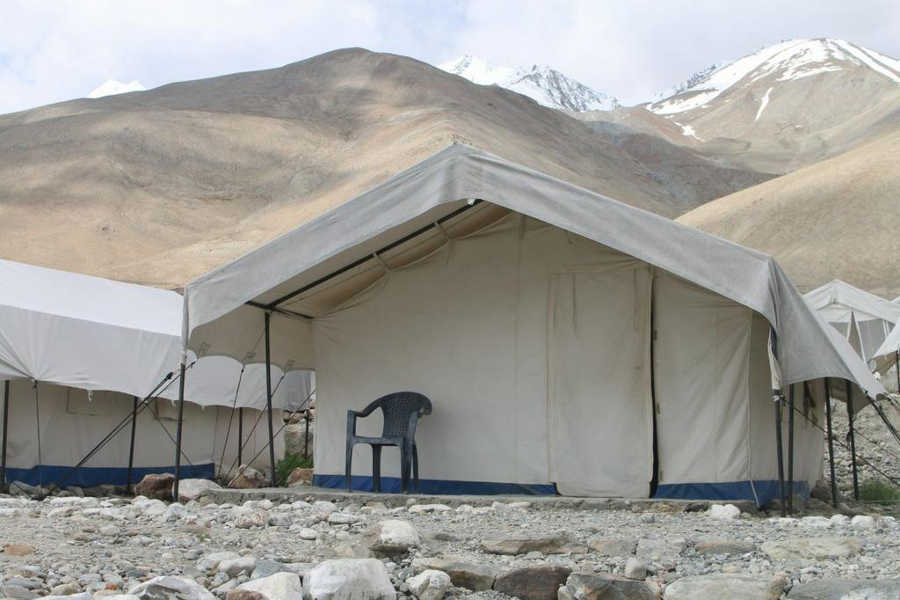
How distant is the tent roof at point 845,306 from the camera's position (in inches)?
822

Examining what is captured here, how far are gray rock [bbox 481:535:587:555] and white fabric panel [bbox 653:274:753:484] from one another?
123 inches

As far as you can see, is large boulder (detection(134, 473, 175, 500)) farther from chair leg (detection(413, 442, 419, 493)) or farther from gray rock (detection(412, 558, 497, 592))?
gray rock (detection(412, 558, 497, 592))

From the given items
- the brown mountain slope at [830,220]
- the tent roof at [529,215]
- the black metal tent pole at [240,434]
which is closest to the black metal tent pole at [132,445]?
the black metal tent pole at [240,434]

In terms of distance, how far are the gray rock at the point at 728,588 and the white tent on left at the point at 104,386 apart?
679cm

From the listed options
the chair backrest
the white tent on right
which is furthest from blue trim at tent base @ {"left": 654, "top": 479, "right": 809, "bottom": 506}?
the white tent on right

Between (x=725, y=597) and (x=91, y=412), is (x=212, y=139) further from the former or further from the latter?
(x=725, y=597)

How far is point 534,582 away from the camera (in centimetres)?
440

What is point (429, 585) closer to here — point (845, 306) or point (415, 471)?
point (415, 471)

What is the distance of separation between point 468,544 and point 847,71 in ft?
382

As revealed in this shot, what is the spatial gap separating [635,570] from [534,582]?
1.62 ft

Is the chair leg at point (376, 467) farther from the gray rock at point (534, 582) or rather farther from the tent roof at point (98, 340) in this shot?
the gray rock at point (534, 582)

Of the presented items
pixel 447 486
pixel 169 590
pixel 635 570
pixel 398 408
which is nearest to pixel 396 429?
pixel 398 408

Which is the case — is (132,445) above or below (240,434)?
below

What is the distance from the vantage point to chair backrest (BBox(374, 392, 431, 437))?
9.00 meters
